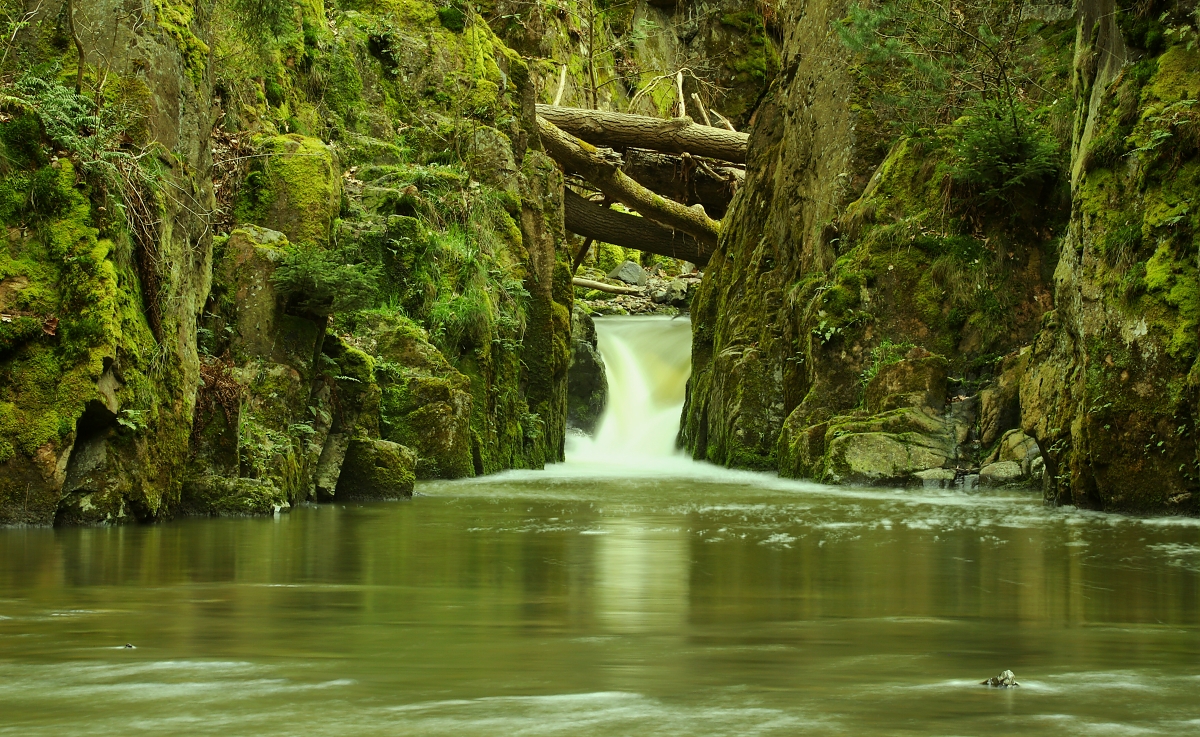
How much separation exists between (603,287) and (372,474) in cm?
2540

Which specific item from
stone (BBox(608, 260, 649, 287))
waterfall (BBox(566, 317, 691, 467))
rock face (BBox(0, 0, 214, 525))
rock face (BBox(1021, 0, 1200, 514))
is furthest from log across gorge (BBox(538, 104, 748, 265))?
rock face (BBox(0, 0, 214, 525))

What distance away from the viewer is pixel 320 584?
580cm

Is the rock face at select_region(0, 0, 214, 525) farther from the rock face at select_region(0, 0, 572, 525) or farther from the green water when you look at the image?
the green water

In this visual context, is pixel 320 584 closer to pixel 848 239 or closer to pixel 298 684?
pixel 298 684

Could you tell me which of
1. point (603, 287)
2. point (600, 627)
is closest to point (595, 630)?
point (600, 627)

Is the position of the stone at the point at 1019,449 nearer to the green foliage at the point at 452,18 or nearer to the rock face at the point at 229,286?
the rock face at the point at 229,286

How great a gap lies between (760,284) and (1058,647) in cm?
1763

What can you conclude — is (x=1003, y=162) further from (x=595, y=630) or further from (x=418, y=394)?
(x=595, y=630)

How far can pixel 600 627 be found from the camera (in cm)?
448

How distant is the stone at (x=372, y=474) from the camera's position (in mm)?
12133

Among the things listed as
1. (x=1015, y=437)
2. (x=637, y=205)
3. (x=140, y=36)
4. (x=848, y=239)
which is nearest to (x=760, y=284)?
(x=848, y=239)

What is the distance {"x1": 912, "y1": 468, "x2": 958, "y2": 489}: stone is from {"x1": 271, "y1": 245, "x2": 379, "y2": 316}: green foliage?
6.95 m

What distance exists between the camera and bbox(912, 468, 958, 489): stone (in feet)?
45.3

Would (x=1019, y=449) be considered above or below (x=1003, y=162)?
below
